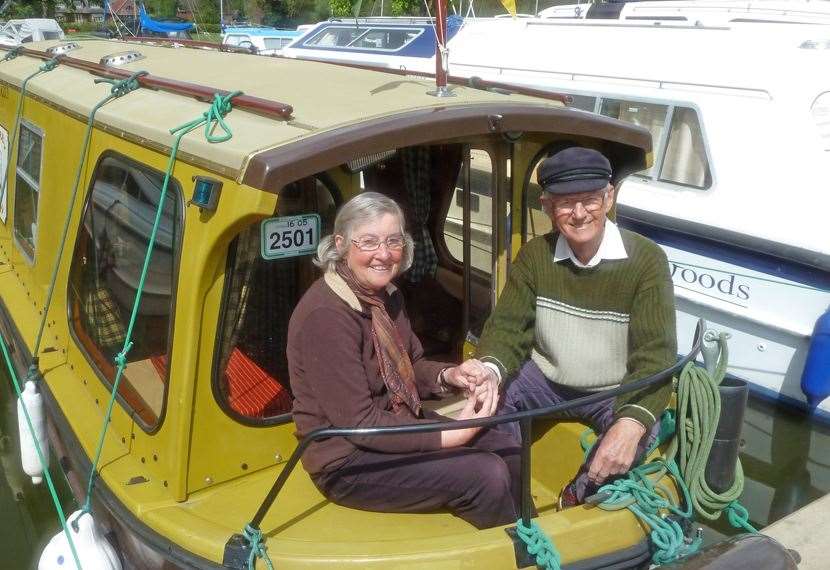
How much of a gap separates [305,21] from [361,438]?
47.0m


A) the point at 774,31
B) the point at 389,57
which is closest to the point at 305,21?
the point at 389,57

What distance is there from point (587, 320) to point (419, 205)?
1306mm

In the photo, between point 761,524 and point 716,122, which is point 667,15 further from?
point 761,524

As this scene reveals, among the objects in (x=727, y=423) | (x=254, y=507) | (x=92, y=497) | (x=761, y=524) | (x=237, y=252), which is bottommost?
(x=761, y=524)

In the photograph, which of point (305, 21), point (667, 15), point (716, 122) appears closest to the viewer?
point (716, 122)

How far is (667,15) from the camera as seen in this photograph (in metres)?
7.71

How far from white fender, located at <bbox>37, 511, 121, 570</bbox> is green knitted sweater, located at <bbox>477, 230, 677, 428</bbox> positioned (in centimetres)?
149

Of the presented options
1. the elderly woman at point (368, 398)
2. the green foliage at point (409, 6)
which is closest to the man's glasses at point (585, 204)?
the elderly woman at point (368, 398)

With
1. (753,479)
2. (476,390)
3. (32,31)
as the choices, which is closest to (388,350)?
(476,390)

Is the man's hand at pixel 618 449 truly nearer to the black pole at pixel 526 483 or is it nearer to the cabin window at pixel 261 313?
the black pole at pixel 526 483

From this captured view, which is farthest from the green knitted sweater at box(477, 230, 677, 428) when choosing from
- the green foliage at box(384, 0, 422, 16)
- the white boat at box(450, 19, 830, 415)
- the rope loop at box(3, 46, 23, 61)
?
the green foliage at box(384, 0, 422, 16)

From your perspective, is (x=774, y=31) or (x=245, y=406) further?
(x=774, y=31)

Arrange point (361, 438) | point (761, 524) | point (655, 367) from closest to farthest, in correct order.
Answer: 1. point (361, 438)
2. point (655, 367)
3. point (761, 524)

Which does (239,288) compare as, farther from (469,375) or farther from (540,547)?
(540,547)
